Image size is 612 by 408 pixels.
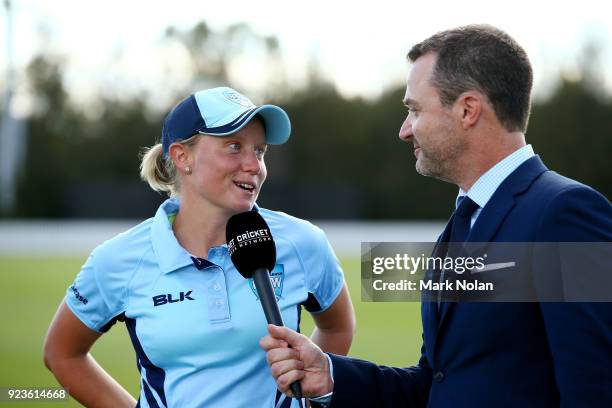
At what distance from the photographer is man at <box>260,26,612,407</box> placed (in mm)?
2492

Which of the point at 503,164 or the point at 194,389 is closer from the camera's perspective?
the point at 503,164

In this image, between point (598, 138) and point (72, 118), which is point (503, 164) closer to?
point (598, 138)

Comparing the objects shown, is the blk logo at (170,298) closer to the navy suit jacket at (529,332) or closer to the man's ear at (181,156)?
the man's ear at (181,156)

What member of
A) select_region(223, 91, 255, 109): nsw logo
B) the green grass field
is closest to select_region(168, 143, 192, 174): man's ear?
select_region(223, 91, 255, 109): nsw logo

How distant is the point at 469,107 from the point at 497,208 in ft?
1.24

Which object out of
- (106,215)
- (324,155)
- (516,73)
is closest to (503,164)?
(516,73)

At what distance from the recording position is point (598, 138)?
3762 centimetres

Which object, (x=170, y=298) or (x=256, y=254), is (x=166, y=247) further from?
(x=256, y=254)

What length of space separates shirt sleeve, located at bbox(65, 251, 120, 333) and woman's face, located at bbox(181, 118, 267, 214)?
1.82 ft

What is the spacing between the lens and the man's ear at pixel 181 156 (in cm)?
371

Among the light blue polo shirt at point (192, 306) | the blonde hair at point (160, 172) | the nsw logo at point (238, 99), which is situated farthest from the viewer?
the blonde hair at point (160, 172)

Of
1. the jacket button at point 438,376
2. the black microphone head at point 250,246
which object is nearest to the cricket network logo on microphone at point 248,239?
the black microphone head at point 250,246

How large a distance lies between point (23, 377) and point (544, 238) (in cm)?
744

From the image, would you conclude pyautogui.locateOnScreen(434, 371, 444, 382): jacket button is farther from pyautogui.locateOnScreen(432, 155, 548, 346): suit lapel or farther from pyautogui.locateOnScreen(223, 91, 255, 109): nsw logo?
pyautogui.locateOnScreen(223, 91, 255, 109): nsw logo
